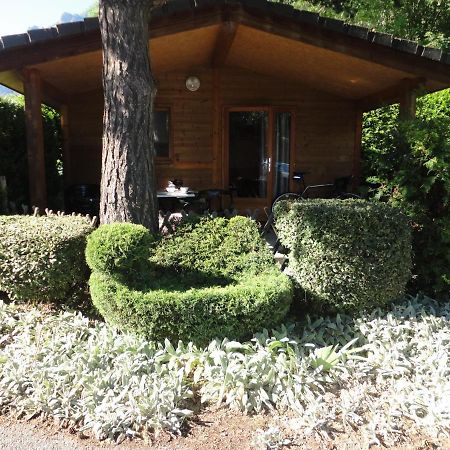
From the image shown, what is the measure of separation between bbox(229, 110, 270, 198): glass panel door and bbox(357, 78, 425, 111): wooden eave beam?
188 cm

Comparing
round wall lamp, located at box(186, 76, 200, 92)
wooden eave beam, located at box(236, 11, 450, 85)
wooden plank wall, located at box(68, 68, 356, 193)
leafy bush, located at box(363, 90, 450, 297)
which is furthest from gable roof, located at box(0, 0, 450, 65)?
wooden plank wall, located at box(68, 68, 356, 193)

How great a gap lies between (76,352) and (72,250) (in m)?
0.90

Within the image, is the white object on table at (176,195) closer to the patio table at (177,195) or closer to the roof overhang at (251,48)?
the patio table at (177,195)

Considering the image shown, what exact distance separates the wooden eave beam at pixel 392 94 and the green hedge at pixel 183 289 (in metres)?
3.72

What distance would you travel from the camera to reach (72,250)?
11.8 feet

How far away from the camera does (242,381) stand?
282cm

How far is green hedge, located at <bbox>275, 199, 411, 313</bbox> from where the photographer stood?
354 centimetres

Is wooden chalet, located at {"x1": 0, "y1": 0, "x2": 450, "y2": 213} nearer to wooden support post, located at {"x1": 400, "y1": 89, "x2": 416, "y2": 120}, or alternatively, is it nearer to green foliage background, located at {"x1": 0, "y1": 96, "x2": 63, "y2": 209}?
wooden support post, located at {"x1": 400, "y1": 89, "x2": 416, "y2": 120}

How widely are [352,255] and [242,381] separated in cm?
141

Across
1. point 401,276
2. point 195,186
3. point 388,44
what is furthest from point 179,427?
point 195,186

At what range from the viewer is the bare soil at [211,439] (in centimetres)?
247

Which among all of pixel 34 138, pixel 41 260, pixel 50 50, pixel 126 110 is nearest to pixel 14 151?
pixel 34 138

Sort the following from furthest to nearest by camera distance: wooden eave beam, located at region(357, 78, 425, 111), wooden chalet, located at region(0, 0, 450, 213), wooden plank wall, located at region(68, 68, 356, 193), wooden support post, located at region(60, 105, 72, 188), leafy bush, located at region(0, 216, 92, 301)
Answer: wooden plank wall, located at region(68, 68, 356, 193)
wooden support post, located at region(60, 105, 72, 188)
wooden chalet, located at region(0, 0, 450, 213)
wooden eave beam, located at region(357, 78, 425, 111)
leafy bush, located at region(0, 216, 92, 301)

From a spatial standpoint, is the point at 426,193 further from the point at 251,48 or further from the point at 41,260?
the point at 251,48
